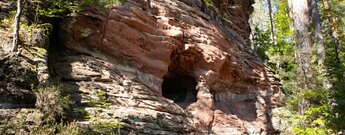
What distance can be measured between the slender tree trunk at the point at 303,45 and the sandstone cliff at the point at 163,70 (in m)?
2.08

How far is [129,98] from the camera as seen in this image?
8.18 metres

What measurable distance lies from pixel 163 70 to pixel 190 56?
134 centimetres

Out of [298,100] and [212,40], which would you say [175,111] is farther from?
[298,100]

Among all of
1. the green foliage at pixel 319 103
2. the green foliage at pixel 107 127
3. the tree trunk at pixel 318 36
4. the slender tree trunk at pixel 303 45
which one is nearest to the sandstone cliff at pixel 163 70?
the green foliage at pixel 107 127

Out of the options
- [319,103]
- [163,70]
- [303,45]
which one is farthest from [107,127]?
[303,45]

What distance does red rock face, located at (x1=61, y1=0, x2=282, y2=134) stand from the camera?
8969mm

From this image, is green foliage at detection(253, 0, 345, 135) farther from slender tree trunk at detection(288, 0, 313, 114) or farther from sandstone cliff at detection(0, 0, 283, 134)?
sandstone cliff at detection(0, 0, 283, 134)

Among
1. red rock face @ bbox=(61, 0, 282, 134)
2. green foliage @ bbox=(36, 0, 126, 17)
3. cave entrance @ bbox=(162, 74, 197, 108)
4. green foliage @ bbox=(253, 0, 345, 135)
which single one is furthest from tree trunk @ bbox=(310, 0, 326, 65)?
green foliage @ bbox=(36, 0, 126, 17)

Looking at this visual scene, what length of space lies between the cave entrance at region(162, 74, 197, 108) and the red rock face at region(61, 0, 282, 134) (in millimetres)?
38

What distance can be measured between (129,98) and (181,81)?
4.07 m

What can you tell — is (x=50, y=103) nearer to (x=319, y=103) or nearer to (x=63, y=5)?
(x=63, y=5)

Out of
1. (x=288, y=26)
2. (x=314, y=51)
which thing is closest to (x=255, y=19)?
(x=288, y=26)

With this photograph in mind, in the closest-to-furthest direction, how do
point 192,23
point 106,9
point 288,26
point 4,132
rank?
point 4,132, point 106,9, point 192,23, point 288,26

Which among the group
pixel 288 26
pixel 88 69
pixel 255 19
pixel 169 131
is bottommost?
pixel 169 131
